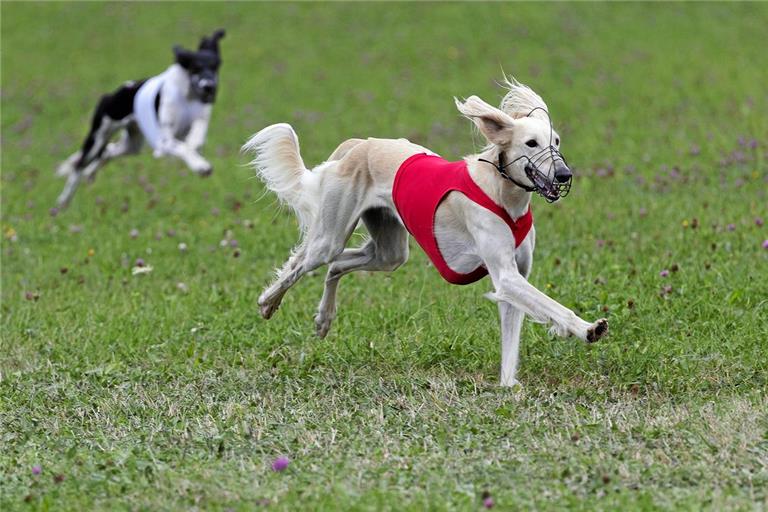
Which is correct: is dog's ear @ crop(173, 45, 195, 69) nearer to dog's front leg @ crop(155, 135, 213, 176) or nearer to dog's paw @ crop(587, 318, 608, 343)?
dog's front leg @ crop(155, 135, 213, 176)

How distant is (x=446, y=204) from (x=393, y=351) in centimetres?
104

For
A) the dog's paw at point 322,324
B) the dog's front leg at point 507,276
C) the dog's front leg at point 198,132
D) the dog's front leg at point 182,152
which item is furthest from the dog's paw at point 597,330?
the dog's front leg at point 198,132

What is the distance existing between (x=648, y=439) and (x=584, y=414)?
0.43 m

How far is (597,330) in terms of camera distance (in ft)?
14.5

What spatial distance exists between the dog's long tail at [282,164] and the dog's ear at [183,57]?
4.20 meters

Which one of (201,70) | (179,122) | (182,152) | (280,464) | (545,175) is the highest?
(201,70)

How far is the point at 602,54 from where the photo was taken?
719 inches

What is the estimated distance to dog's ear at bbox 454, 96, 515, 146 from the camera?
482 centimetres

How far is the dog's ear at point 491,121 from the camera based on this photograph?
4.82 metres

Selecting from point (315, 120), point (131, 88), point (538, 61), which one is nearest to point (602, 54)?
point (538, 61)

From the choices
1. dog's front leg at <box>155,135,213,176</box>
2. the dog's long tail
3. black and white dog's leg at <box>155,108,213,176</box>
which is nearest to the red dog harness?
the dog's long tail

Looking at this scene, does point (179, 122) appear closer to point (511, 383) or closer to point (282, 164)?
point (282, 164)

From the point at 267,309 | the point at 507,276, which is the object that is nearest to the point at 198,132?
the point at 267,309

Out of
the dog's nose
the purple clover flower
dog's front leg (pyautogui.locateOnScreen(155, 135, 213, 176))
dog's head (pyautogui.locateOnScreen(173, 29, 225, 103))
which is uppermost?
dog's head (pyautogui.locateOnScreen(173, 29, 225, 103))
